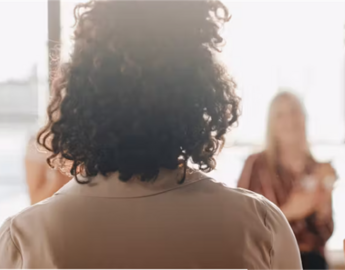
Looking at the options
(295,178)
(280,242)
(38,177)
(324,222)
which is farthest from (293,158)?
(280,242)

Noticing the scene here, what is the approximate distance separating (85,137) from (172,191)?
148mm

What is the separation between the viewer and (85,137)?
0.63 meters

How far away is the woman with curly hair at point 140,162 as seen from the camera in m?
0.60

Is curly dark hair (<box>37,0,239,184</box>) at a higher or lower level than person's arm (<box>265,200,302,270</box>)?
higher

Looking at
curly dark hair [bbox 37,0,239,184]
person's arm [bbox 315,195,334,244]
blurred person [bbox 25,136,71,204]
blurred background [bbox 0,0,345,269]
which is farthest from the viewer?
blurred background [bbox 0,0,345,269]

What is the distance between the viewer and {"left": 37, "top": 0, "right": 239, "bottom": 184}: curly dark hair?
0.60 meters

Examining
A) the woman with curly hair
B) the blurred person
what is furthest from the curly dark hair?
the blurred person

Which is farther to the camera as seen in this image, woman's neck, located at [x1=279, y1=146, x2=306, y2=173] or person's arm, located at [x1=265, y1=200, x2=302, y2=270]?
woman's neck, located at [x1=279, y1=146, x2=306, y2=173]

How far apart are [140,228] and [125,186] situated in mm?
63

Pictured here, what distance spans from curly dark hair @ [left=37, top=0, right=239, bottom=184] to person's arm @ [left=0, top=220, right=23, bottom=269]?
15 cm

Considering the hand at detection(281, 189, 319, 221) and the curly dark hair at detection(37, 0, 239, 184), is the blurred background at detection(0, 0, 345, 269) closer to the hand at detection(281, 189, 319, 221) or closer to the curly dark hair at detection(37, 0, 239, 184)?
the hand at detection(281, 189, 319, 221)

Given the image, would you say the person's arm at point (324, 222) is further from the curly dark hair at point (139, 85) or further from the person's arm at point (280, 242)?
the curly dark hair at point (139, 85)

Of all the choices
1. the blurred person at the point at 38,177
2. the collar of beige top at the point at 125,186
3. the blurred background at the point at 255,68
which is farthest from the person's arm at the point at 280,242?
the blurred background at the point at 255,68

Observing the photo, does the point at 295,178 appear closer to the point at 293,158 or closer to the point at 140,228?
the point at 293,158
